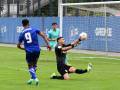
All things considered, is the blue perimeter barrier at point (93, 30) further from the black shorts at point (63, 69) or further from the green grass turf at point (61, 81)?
the black shorts at point (63, 69)

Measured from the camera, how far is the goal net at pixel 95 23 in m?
34.4

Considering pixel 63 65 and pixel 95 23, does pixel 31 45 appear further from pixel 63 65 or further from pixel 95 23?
pixel 95 23

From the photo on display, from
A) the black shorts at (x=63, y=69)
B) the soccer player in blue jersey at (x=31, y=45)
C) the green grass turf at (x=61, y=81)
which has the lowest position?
the green grass turf at (x=61, y=81)

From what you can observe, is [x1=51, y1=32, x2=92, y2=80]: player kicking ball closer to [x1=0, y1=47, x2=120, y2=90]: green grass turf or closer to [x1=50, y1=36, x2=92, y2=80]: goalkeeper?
[x1=50, y1=36, x2=92, y2=80]: goalkeeper

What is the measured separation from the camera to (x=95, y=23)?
37250 mm

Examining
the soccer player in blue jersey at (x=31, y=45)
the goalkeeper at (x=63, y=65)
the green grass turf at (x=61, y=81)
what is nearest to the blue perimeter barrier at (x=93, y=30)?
the green grass turf at (x=61, y=81)

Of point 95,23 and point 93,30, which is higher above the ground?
point 95,23

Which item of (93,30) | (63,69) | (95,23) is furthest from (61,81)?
(95,23)

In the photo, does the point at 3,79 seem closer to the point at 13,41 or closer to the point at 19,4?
the point at 13,41

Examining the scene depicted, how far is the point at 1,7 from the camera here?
5962 centimetres

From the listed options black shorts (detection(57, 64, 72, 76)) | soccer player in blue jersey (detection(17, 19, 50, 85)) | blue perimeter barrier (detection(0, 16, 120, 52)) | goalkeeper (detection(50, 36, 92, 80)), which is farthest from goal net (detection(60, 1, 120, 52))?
soccer player in blue jersey (detection(17, 19, 50, 85))

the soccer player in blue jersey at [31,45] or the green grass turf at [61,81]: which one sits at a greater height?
the soccer player in blue jersey at [31,45]

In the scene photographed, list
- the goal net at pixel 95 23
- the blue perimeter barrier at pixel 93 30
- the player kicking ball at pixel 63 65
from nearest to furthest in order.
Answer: the player kicking ball at pixel 63 65
the goal net at pixel 95 23
the blue perimeter barrier at pixel 93 30

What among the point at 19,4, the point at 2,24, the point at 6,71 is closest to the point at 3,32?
the point at 2,24
